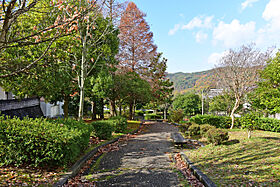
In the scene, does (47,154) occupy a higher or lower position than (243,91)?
lower

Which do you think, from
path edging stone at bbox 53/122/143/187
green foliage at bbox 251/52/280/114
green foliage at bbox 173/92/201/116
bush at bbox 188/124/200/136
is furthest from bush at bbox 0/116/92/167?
green foliage at bbox 173/92/201/116

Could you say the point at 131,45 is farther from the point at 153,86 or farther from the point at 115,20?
the point at 115,20

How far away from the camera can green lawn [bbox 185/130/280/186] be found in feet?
14.7

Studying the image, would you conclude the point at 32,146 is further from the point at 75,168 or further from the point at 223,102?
the point at 223,102

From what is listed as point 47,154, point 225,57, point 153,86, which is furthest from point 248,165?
point 153,86

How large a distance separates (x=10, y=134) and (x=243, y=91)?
706 inches

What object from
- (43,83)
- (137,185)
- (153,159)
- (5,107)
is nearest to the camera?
(137,185)

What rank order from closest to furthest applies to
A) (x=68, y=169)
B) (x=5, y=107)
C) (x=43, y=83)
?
(x=68, y=169) → (x=43, y=83) → (x=5, y=107)

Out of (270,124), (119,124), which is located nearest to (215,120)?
(270,124)

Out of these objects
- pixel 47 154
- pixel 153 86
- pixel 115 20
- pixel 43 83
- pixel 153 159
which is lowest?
pixel 153 159

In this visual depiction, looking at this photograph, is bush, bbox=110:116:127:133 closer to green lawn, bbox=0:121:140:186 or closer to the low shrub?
green lawn, bbox=0:121:140:186

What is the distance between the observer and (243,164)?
18.7 ft

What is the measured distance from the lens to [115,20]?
9.39 metres

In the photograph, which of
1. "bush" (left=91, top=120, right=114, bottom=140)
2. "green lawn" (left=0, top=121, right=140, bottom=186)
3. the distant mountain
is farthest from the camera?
the distant mountain
